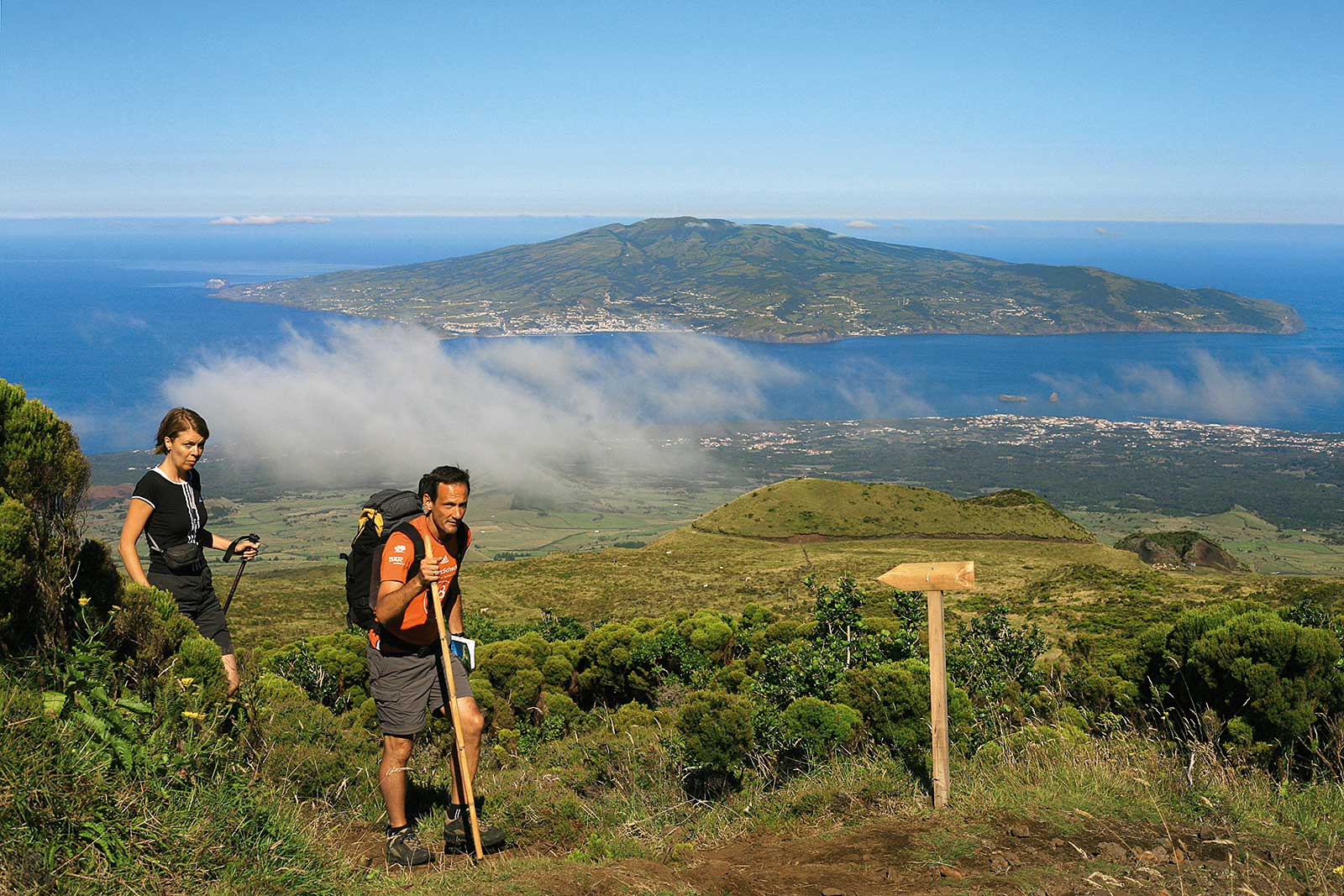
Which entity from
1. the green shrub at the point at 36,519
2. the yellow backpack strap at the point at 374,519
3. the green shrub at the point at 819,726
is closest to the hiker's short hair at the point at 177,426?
the yellow backpack strap at the point at 374,519

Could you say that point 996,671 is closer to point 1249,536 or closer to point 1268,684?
point 1268,684

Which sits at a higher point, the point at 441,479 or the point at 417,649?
the point at 441,479

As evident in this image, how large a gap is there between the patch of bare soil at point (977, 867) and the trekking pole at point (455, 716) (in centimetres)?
71

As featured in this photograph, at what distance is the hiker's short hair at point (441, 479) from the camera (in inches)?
202

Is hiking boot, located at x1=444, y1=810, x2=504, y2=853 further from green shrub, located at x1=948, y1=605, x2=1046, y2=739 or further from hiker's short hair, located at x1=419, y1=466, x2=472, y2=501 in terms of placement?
green shrub, located at x1=948, y1=605, x2=1046, y2=739

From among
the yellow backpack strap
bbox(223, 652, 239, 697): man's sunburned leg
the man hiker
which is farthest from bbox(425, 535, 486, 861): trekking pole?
bbox(223, 652, 239, 697): man's sunburned leg

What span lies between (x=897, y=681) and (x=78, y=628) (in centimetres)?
510

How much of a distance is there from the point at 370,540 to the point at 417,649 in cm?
68

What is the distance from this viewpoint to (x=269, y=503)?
146 m

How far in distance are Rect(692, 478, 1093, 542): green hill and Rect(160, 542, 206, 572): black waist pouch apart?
45824 mm

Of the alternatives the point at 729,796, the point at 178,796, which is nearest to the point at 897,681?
the point at 729,796

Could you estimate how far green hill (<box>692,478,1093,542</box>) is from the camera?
5006 centimetres

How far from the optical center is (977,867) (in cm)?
433

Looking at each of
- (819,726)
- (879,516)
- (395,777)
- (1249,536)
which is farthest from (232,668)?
(1249,536)
